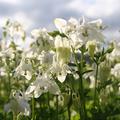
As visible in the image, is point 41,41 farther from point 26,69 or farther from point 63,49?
point 63,49

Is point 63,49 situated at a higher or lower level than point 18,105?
higher

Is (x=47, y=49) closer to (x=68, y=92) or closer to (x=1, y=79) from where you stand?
(x=68, y=92)

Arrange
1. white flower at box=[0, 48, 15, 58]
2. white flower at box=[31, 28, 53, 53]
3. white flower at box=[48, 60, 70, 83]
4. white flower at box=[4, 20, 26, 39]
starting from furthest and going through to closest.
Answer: white flower at box=[4, 20, 26, 39] < white flower at box=[0, 48, 15, 58] < white flower at box=[31, 28, 53, 53] < white flower at box=[48, 60, 70, 83]

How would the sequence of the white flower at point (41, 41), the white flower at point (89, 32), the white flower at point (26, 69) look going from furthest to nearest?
the white flower at point (41, 41) → the white flower at point (26, 69) → the white flower at point (89, 32)

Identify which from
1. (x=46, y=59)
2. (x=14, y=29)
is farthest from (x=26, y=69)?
(x=14, y=29)

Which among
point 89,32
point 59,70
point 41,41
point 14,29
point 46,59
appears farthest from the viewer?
point 14,29

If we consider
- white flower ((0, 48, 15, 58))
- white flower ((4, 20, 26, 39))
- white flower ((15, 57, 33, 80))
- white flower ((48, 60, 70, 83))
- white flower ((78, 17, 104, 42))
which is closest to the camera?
white flower ((48, 60, 70, 83))

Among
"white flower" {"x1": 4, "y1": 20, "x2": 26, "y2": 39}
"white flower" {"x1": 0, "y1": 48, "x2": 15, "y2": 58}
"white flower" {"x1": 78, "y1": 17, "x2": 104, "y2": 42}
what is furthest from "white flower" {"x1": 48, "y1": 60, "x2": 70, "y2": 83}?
"white flower" {"x1": 4, "y1": 20, "x2": 26, "y2": 39}

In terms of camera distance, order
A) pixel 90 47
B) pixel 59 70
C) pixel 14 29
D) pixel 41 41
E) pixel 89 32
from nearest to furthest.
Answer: pixel 59 70
pixel 89 32
pixel 90 47
pixel 41 41
pixel 14 29

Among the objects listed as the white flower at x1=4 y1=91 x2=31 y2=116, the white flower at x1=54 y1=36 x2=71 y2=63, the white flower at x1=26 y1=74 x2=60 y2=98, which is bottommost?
the white flower at x1=4 y1=91 x2=31 y2=116

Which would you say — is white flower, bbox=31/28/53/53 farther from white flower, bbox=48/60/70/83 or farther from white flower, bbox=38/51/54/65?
white flower, bbox=48/60/70/83

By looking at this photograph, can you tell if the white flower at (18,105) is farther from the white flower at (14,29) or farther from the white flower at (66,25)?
the white flower at (14,29)

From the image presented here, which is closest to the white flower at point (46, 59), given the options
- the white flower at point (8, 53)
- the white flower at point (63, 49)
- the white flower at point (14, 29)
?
the white flower at point (63, 49)
